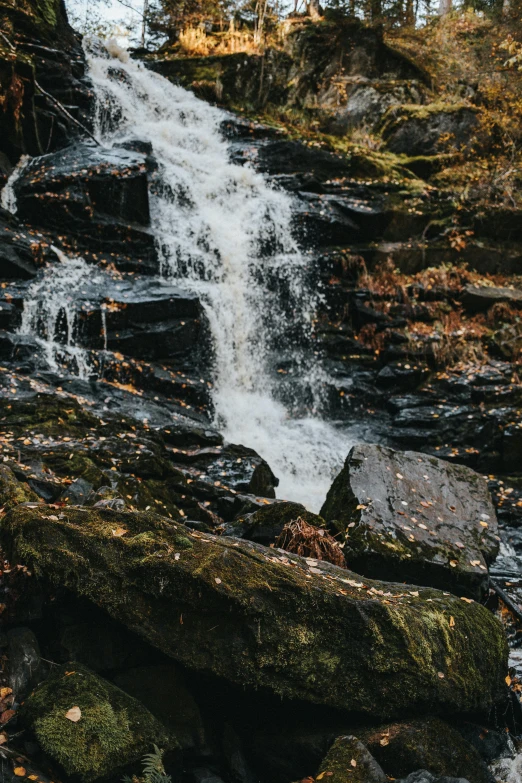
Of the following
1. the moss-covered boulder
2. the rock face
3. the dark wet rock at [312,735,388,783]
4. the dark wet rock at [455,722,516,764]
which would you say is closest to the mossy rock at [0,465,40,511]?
the moss-covered boulder

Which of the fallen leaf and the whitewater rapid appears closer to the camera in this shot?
the fallen leaf

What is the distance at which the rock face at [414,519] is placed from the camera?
4914 millimetres

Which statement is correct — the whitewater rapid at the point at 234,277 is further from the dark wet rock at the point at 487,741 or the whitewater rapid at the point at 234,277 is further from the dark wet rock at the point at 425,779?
the dark wet rock at the point at 425,779

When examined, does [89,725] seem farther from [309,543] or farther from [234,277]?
[234,277]

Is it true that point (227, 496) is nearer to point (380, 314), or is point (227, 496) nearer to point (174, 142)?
point (380, 314)

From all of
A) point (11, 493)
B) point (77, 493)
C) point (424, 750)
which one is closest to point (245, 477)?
point (77, 493)

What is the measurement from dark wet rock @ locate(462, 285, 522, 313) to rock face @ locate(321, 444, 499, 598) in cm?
767

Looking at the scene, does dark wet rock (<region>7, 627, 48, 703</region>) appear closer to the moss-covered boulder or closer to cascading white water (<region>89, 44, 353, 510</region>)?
the moss-covered boulder

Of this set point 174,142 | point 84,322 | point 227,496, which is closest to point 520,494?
point 227,496

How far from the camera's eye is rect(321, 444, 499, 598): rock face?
16.1 feet

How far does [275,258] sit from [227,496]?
8.31 m

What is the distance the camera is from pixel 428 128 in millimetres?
17500

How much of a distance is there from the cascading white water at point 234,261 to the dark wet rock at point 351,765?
569cm

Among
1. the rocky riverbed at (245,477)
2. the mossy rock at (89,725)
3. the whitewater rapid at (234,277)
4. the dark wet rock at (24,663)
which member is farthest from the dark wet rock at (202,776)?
the whitewater rapid at (234,277)
